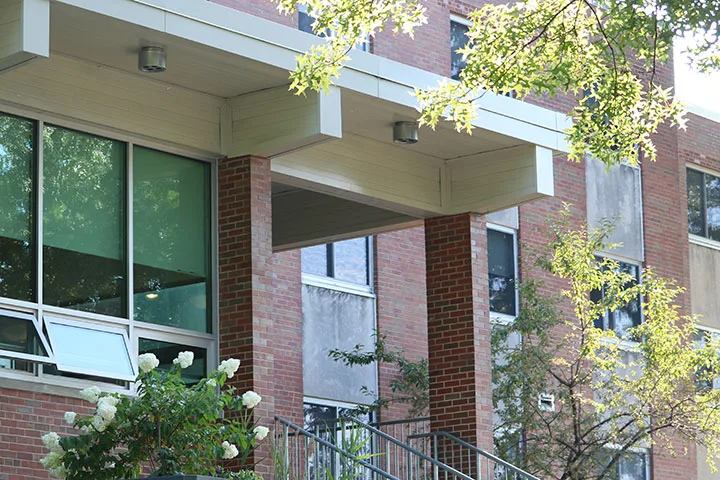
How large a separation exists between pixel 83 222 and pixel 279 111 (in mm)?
2380

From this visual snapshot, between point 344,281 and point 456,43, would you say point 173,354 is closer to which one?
point 344,281

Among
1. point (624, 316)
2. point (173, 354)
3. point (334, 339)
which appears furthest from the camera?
point (624, 316)

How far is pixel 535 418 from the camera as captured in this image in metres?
21.0

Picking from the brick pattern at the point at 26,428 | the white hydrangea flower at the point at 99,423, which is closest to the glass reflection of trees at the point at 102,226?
the brick pattern at the point at 26,428

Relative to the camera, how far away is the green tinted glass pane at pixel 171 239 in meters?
14.9

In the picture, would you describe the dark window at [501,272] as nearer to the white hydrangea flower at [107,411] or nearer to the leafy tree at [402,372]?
the leafy tree at [402,372]

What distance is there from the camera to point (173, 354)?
15.0 m

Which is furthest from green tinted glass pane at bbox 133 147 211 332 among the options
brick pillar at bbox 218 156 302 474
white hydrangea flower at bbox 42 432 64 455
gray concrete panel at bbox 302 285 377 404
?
gray concrete panel at bbox 302 285 377 404

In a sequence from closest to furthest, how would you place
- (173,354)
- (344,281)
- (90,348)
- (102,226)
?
(90,348)
(102,226)
(173,354)
(344,281)

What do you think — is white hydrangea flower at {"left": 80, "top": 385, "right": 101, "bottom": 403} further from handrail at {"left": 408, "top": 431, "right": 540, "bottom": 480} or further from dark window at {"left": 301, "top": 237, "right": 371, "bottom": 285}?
dark window at {"left": 301, "top": 237, "right": 371, "bottom": 285}

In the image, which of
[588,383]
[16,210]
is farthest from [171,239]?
[588,383]

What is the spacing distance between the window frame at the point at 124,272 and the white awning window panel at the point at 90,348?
5 centimetres

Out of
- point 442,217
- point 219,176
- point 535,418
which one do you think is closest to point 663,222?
point 535,418

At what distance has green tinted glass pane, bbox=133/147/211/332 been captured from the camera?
14898mm
